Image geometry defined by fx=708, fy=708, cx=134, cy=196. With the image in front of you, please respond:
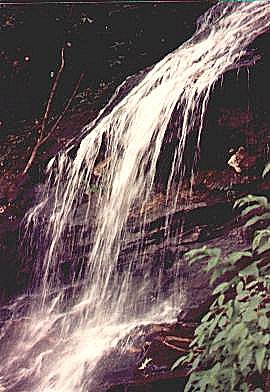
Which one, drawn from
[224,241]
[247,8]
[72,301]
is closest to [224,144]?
[224,241]

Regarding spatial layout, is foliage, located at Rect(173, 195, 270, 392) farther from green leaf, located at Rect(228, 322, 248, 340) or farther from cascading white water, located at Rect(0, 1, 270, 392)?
cascading white water, located at Rect(0, 1, 270, 392)

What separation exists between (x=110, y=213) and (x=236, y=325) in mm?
654

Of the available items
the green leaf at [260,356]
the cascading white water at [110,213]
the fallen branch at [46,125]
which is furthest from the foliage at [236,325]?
the fallen branch at [46,125]

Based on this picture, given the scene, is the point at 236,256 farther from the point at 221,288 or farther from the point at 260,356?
the point at 260,356

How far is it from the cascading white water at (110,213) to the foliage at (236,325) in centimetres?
19

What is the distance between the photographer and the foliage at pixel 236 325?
1.88 m

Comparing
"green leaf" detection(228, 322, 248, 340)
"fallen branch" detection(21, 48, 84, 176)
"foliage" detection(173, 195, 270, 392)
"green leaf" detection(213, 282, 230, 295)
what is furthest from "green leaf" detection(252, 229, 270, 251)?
"fallen branch" detection(21, 48, 84, 176)

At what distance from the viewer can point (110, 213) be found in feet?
7.77

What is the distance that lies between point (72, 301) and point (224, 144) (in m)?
0.72

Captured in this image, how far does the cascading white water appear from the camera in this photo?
2.24m

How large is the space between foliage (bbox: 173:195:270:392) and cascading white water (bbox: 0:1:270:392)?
0.19 metres

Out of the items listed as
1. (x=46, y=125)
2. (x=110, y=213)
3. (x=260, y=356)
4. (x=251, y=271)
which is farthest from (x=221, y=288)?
(x=46, y=125)

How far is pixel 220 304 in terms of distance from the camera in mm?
1925

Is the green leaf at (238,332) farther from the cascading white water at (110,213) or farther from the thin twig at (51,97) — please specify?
the thin twig at (51,97)
